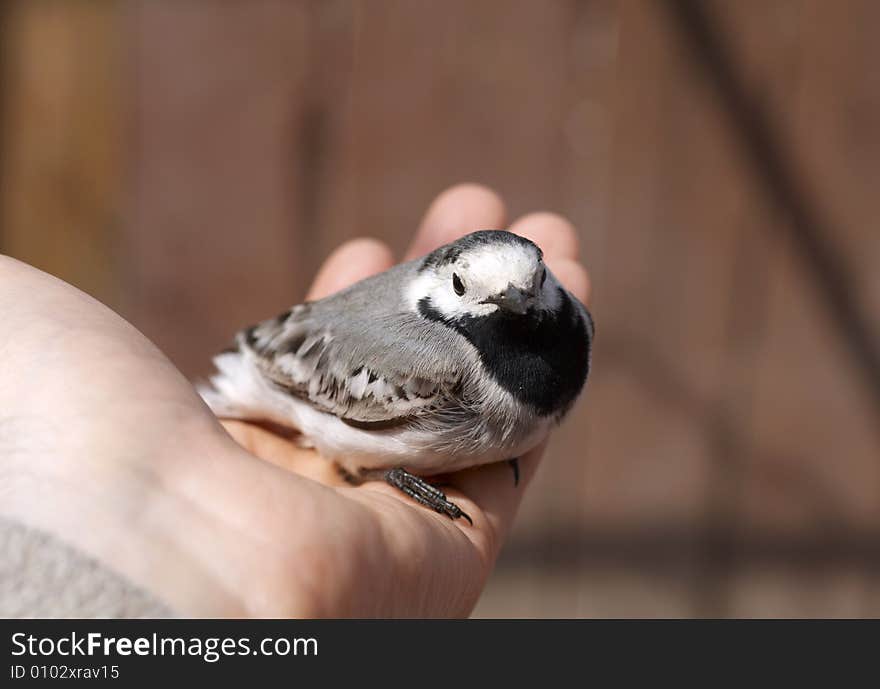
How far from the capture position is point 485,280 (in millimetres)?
2297

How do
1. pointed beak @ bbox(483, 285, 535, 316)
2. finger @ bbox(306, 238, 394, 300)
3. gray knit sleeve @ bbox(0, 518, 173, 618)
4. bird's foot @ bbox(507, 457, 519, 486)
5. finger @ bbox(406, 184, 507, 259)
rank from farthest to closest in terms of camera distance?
1. finger @ bbox(306, 238, 394, 300)
2. finger @ bbox(406, 184, 507, 259)
3. bird's foot @ bbox(507, 457, 519, 486)
4. pointed beak @ bbox(483, 285, 535, 316)
5. gray knit sleeve @ bbox(0, 518, 173, 618)

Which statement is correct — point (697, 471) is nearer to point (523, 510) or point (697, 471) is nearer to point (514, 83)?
point (523, 510)

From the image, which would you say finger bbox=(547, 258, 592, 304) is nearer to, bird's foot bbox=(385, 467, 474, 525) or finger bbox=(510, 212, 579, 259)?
finger bbox=(510, 212, 579, 259)

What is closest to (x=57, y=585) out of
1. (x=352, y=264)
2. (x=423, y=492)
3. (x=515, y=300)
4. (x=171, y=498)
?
(x=171, y=498)

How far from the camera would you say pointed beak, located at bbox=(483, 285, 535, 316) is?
2.26 meters

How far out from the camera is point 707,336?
357 centimetres

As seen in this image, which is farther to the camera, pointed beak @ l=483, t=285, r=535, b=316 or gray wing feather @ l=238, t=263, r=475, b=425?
gray wing feather @ l=238, t=263, r=475, b=425

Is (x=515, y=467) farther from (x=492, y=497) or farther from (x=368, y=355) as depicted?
(x=368, y=355)

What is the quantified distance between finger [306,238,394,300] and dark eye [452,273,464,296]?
0.84m

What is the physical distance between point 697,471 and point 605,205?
1.13 metres

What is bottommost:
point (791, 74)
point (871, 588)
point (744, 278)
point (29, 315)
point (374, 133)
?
point (871, 588)

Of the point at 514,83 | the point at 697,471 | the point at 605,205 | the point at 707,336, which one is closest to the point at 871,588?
the point at 697,471

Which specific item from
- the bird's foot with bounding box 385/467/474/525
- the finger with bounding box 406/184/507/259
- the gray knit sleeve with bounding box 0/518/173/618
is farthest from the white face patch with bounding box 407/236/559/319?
the gray knit sleeve with bounding box 0/518/173/618

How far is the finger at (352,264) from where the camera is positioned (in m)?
3.25
